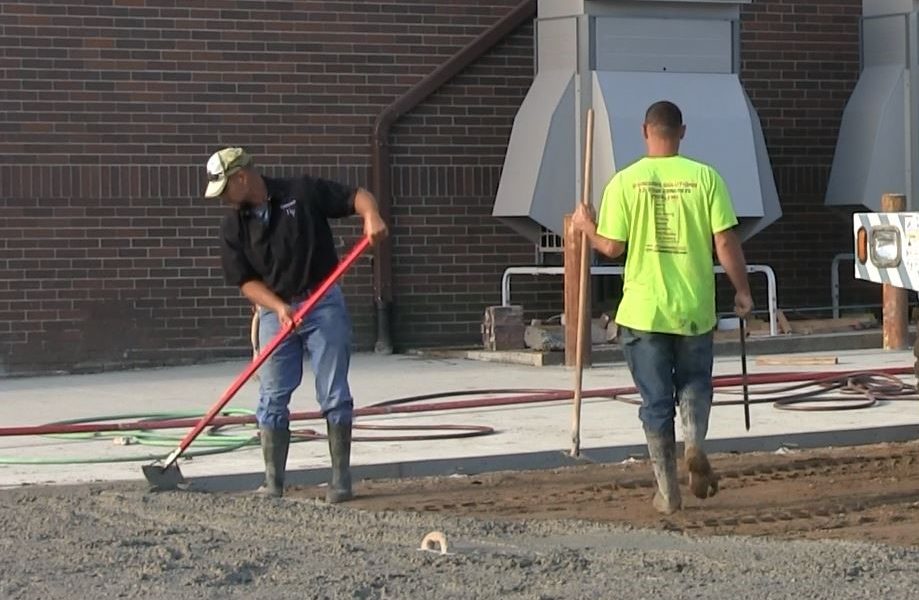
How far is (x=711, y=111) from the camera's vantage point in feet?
50.2

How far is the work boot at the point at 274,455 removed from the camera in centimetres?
844

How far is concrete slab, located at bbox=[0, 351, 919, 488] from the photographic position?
30.7 feet

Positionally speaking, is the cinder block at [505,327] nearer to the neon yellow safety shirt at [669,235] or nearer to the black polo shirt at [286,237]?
the black polo shirt at [286,237]

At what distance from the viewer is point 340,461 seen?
837 cm

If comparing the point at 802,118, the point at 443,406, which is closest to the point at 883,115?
the point at 802,118

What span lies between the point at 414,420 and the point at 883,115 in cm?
730

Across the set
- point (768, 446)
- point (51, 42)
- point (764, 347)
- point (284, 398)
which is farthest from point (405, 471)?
point (51, 42)

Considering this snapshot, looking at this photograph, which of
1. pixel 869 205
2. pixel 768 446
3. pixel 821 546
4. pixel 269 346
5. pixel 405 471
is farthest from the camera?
pixel 869 205

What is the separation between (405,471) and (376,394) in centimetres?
369

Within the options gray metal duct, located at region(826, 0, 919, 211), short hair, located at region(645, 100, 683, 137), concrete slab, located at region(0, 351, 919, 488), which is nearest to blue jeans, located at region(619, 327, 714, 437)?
short hair, located at region(645, 100, 683, 137)

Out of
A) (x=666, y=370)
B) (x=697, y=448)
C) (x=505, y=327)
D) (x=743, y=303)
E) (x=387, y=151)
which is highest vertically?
(x=387, y=151)

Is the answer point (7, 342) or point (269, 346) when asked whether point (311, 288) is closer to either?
point (269, 346)

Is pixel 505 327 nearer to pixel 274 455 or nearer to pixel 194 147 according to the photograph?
pixel 194 147

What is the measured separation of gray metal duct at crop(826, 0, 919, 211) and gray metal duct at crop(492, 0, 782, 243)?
141 centimetres
